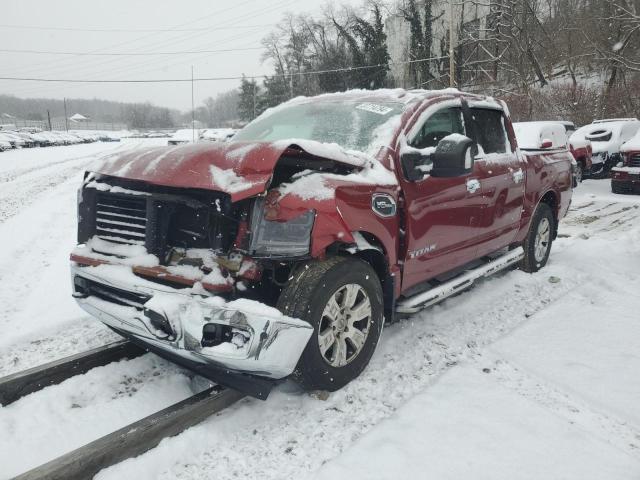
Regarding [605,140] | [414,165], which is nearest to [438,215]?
[414,165]

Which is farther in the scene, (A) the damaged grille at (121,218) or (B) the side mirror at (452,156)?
(B) the side mirror at (452,156)

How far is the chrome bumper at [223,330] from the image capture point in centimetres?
245

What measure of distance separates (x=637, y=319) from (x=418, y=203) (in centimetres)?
242

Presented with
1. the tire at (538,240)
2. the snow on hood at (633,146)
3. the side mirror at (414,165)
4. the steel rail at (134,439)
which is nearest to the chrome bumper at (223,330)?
the steel rail at (134,439)

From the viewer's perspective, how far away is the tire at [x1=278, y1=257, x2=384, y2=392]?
268 cm

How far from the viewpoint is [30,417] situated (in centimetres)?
281

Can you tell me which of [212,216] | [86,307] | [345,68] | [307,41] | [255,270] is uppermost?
[307,41]

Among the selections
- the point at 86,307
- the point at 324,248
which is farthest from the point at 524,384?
the point at 86,307

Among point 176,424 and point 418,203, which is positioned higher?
point 418,203

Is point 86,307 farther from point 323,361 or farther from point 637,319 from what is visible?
point 637,319

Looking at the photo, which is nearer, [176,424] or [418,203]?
[176,424]

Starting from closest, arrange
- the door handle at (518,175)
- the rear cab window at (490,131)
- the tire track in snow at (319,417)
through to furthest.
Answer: the tire track in snow at (319,417), the rear cab window at (490,131), the door handle at (518,175)

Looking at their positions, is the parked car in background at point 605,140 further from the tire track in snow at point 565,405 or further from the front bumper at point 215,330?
the front bumper at point 215,330

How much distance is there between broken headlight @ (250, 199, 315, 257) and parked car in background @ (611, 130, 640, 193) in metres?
11.3
